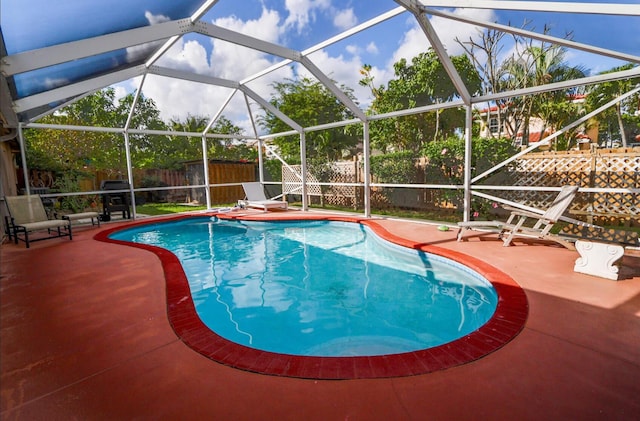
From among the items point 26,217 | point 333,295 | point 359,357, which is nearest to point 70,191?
point 26,217

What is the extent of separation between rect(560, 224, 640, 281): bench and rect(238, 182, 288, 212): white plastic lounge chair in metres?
8.67

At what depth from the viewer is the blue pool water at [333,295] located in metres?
3.33

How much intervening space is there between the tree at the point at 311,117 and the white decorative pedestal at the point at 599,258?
11475 millimetres

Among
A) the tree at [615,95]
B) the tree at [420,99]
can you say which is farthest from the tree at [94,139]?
the tree at [615,95]

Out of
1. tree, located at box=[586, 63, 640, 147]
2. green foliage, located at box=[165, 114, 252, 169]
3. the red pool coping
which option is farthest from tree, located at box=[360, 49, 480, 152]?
the red pool coping

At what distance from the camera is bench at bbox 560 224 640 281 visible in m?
3.67

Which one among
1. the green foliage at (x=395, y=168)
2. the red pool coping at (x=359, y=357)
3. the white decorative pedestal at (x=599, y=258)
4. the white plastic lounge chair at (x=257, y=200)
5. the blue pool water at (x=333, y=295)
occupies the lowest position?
the blue pool water at (x=333, y=295)

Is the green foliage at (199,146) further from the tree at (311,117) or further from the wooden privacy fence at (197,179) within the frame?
the tree at (311,117)

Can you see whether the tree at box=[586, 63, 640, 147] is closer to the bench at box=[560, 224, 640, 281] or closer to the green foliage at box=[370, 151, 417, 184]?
the green foliage at box=[370, 151, 417, 184]

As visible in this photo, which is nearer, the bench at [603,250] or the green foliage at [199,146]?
the bench at [603,250]

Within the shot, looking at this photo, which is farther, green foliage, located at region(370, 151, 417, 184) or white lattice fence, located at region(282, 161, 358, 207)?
white lattice fence, located at region(282, 161, 358, 207)

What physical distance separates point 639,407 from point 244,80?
9240 millimetres

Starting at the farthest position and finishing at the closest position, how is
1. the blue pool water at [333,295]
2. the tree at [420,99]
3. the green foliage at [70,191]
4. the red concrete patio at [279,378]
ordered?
the tree at [420,99]
the green foliage at [70,191]
the blue pool water at [333,295]
the red concrete patio at [279,378]

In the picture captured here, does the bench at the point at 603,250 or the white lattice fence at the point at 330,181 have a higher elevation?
the white lattice fence at the point at 330,181
